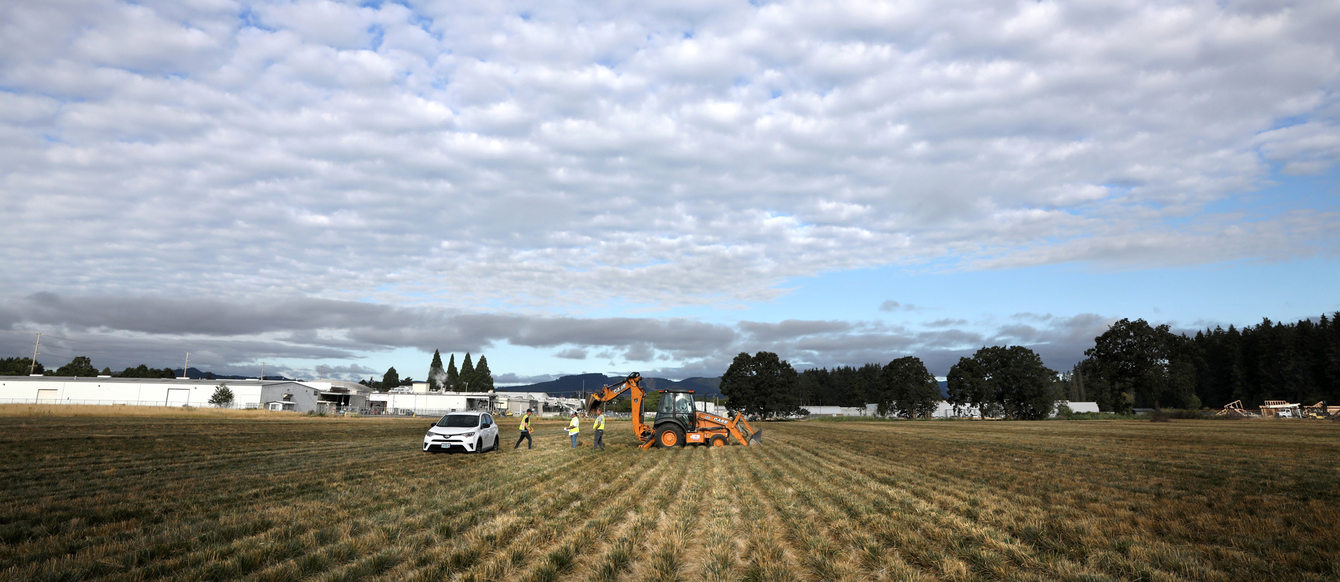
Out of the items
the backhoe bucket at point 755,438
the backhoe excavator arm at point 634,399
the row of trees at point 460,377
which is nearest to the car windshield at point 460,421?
the backhoe excavator arm at point 634,399

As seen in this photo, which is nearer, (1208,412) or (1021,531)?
(1021,531)

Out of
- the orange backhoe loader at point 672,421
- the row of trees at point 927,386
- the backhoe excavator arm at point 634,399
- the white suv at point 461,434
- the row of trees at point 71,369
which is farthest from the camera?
the row of trees at point 71,369

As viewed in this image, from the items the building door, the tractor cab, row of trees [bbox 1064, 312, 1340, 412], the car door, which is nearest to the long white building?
the building door

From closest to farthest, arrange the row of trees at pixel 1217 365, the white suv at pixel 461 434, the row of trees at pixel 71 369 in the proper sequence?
the white suv at pixel 461 434
the row of trees at pixel 1217 365
the row of trees at pixel 71 369

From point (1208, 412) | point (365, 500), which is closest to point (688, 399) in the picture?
point (365, 500)

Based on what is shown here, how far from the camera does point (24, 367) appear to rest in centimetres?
14488

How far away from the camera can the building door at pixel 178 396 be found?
294 ft

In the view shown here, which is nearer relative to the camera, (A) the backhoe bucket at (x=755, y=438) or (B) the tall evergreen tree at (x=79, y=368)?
(A) the backhoe bucket at (x=755, y=438)

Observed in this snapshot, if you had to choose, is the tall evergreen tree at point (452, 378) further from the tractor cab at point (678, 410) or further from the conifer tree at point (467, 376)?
the tractor cab at point (678, 410)

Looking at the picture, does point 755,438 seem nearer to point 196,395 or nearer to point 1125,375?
point 1125,375

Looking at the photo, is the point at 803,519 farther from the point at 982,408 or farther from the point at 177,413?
the point at 982,408

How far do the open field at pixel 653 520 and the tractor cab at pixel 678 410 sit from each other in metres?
9.49

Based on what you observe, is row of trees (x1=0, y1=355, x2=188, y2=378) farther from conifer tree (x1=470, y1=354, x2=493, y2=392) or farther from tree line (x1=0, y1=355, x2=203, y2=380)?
conifer tree (x1=470, y1=354, x2=493, y2=392)

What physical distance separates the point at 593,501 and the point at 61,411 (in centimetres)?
6562
